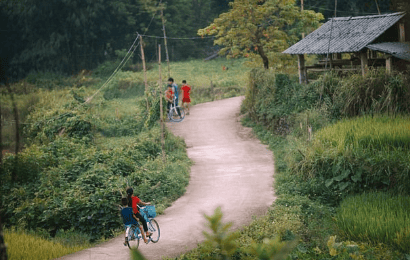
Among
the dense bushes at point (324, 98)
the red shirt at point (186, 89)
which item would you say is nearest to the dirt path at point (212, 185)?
the red shirt at point (186, 89)

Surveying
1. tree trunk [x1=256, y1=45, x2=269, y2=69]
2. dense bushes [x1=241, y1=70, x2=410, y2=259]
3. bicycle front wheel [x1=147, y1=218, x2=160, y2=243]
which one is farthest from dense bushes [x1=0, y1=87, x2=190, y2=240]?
tree trunk [x1=256, y1=45, x2=269, y2=69]

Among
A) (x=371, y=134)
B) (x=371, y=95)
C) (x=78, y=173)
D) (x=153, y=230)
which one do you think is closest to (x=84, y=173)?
(x=78, y=173)

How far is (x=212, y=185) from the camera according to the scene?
12484 mm

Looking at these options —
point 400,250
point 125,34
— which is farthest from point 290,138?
point 125,34

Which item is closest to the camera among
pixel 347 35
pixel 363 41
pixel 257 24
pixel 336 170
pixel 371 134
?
pixel 336 170

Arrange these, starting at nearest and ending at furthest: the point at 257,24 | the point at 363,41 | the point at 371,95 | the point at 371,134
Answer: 1. the point at 371,134
2. the point at 371,95
3. the point at 363,41
4. the point at 257,24

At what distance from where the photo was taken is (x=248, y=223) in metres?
9.41

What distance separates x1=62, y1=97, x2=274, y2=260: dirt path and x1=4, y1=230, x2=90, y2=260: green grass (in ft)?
1.27

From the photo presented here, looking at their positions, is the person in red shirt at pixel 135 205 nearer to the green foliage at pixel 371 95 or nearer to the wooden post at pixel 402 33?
the green foliage at pixel 371 95

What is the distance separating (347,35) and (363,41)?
1436 mm

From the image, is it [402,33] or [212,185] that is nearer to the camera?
[212,185]

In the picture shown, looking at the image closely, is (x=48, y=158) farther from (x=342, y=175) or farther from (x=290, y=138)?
(x=342, y=175)

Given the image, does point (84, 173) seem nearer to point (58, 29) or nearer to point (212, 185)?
point (212, 185)

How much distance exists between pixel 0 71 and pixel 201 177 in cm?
1006
